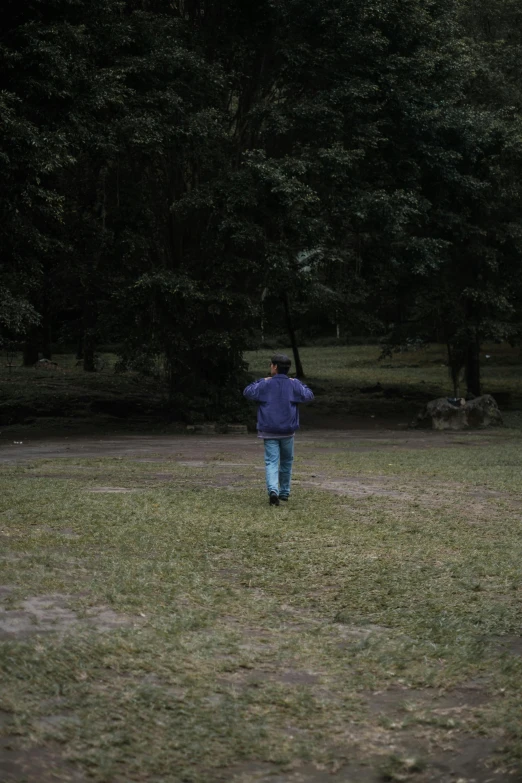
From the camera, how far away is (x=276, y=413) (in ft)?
38.9

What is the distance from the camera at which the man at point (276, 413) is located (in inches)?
467

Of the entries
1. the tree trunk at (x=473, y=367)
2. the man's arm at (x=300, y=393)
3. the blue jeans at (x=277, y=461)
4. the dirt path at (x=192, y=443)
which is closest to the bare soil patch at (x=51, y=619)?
the blue jeans at (x=277, y=461)

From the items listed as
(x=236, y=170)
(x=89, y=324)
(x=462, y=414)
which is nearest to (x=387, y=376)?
(x=462, y=414)

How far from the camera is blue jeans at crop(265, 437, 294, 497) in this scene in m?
11.8

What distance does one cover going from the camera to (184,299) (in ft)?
78.1

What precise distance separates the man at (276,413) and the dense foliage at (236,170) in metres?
9.02

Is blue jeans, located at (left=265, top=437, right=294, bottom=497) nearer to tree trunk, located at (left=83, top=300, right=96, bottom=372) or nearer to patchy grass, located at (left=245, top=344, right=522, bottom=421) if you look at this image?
tree trunk, located at (left=83, top=300, right=96, bottom=372)

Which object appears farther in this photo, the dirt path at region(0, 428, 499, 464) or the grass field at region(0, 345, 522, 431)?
the grass field at region(0, 345, 522, 431)

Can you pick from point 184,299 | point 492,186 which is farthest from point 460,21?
point 184,299

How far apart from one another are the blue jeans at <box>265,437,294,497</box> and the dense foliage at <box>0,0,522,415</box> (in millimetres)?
9135

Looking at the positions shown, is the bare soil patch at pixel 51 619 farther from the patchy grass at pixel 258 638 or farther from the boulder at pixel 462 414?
the boulder at pixel 462 414

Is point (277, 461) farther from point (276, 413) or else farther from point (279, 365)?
point (279, 365)

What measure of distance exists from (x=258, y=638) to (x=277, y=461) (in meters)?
5.59

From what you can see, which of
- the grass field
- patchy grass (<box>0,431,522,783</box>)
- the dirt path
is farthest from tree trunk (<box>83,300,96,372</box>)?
patchy grass (<box>0,431,522,783</box>)
